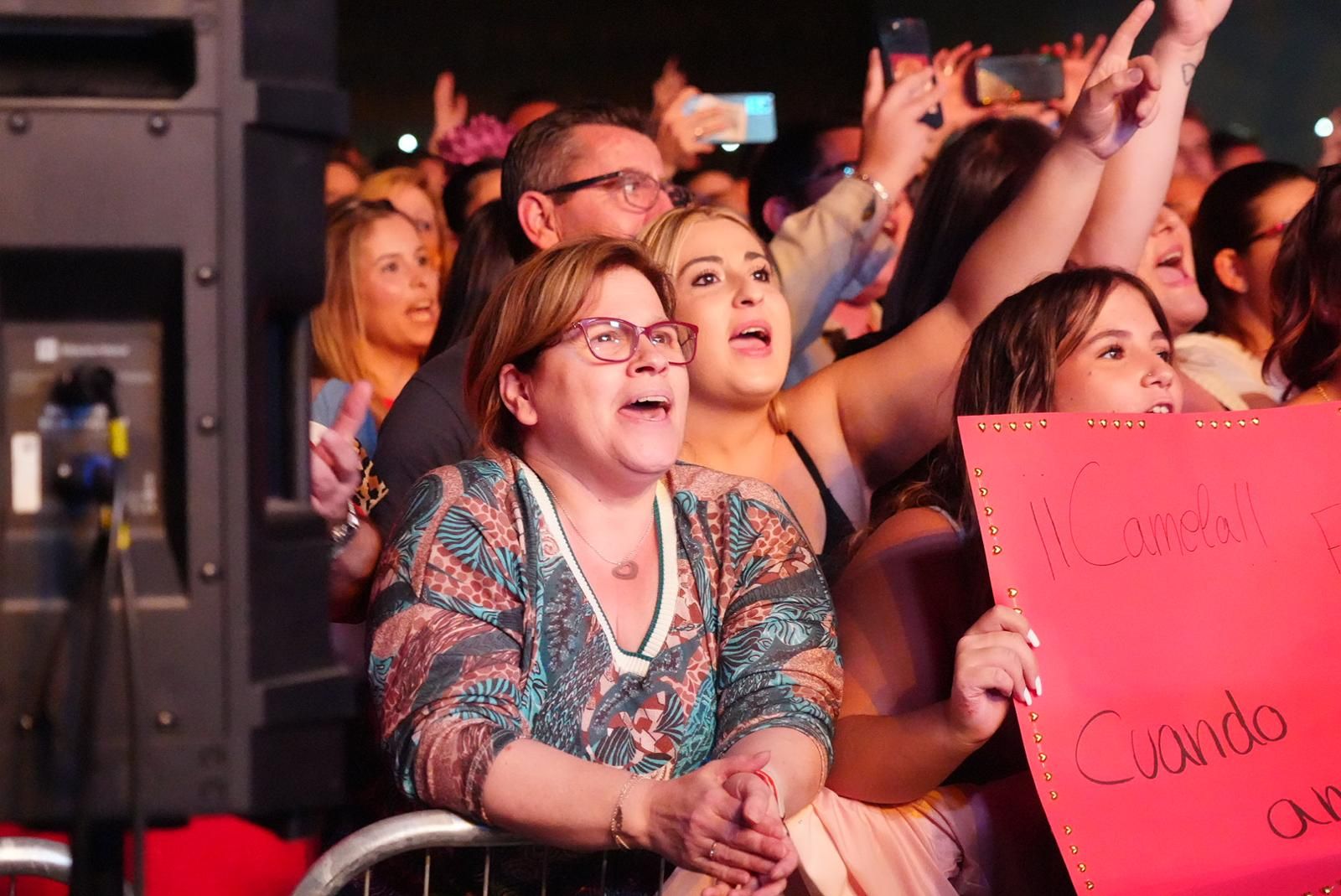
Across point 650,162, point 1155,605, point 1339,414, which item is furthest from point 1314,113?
point 1155,605

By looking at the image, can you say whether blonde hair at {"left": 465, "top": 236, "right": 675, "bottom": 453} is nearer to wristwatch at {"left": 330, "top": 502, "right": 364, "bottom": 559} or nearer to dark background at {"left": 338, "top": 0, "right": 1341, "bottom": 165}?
wristwatch at {"left": 330, "top": 502, "right": 364, "bottom": 559}

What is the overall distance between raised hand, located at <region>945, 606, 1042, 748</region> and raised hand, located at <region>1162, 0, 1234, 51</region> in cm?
136

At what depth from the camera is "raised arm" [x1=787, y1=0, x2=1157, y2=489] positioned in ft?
7.84

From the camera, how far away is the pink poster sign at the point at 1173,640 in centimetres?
172

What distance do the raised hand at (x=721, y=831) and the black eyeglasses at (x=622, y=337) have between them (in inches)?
23.3

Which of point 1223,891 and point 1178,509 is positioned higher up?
point 1178,509

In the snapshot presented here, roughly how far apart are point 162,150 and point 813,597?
1046 mm

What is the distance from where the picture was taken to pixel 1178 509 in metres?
1.87

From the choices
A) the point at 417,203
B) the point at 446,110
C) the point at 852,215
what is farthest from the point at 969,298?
the point at 446,110

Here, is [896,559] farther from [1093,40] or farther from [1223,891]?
[1093,40]

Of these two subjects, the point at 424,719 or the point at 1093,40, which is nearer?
the point at 424,719

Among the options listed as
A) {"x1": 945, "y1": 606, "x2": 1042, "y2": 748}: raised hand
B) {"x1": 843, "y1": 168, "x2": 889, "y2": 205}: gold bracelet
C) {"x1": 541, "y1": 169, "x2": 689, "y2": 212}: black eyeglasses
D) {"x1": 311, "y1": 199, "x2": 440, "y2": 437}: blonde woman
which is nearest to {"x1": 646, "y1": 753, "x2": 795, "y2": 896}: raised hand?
{"x1": 945, "y1": 606, "x2": 1042, "y2": 748}: raised hand

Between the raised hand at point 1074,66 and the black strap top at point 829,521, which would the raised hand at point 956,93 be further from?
the black strap top at point 829,521

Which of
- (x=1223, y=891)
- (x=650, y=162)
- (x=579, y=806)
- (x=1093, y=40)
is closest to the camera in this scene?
(x=579, y=806)
